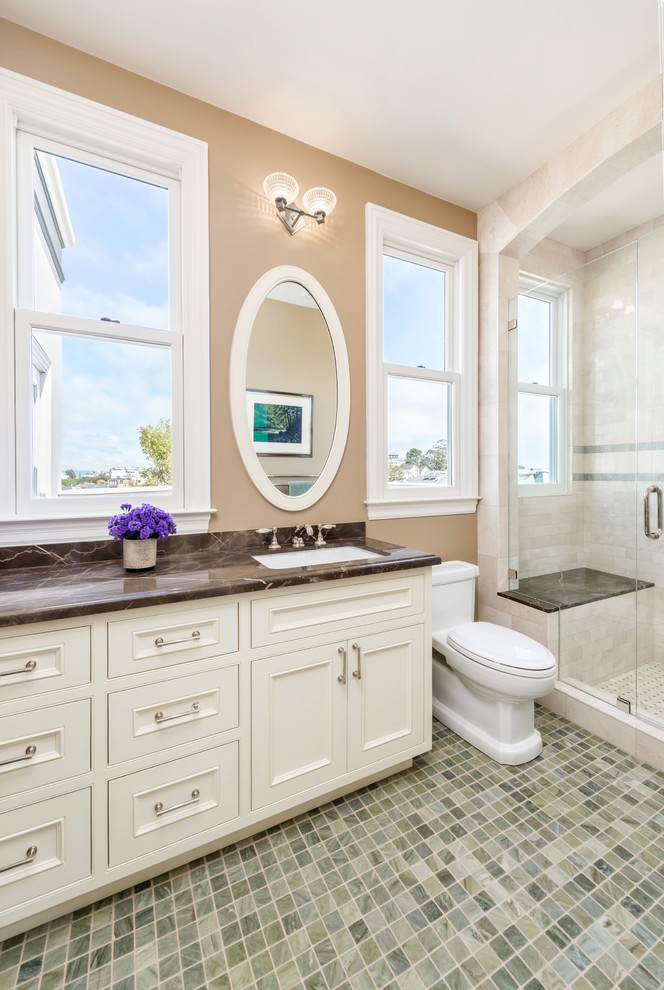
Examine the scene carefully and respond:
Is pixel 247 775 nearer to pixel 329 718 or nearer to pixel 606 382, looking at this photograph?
pixel 329 718

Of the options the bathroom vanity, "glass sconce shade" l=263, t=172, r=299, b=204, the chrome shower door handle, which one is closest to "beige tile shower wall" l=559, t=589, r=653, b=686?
the chrome shower door handle

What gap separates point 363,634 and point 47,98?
222 centimetres

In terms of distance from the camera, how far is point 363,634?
1.55m

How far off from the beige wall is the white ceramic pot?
40 cm

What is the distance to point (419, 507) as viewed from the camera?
7.69 ft

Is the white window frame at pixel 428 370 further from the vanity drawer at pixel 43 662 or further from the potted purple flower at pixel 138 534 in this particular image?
the vanity drawer at pixel 43 662

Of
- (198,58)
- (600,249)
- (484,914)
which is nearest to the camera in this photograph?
(484,914)

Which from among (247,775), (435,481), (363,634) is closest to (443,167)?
(435,481)

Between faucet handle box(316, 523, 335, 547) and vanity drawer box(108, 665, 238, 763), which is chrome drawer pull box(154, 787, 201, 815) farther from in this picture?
faucet handle box(316, 523, 335, 547)

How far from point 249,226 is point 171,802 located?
2.17 meters

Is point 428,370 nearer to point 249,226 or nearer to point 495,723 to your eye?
point 249,226

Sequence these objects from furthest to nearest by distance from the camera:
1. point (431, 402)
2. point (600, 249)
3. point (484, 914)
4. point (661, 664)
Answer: point (600, 249) → point (431, 402) → point (661, 664) → point (484, 914)

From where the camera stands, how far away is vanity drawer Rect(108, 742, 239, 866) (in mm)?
1173

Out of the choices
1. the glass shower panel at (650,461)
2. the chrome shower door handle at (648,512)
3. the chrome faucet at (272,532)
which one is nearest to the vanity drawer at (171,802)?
the chrome faucet at (272,532)
